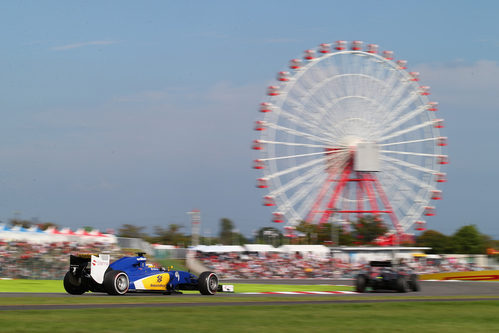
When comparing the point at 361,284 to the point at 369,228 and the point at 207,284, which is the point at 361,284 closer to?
the point at 207,284

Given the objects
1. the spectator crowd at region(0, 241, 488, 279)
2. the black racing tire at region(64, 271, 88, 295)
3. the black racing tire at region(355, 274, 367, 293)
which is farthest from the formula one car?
the spectator crowd at region(0, 241, 488, 279)

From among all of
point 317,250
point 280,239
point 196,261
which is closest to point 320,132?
point 317,250

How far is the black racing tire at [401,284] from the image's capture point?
24717mm

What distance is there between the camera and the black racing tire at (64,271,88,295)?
18491mm

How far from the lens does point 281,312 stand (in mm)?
14070

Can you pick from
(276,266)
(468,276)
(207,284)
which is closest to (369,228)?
(276,266)

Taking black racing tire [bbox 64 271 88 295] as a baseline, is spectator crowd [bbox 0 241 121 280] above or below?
above

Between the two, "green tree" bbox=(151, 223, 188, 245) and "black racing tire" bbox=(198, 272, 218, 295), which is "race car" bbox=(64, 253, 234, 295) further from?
"green tree" bbox=(151, 223, 188, 245)

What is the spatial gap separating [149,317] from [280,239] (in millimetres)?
63033

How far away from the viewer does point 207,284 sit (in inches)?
775

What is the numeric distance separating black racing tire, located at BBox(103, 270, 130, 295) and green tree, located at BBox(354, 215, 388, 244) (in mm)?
54722

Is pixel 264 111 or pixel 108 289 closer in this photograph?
pixel 108 289

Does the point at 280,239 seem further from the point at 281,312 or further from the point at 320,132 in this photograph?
the point at 281,312

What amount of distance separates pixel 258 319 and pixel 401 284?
13641 mm
